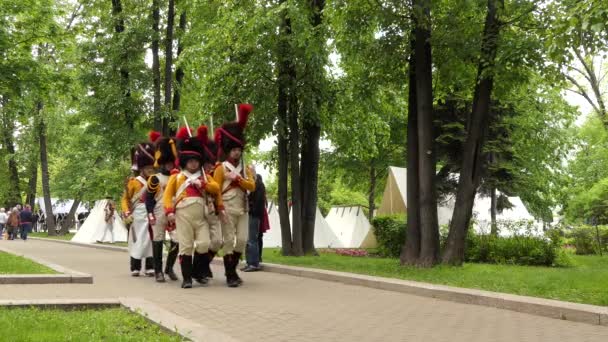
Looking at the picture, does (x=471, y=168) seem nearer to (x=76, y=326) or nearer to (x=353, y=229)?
(x=76, y=326)

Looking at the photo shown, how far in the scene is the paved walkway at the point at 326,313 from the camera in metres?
7.15

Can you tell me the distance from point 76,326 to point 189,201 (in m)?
4.46

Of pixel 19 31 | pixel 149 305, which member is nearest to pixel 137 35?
pixel 19 31

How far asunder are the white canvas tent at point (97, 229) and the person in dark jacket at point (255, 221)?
1782 cm

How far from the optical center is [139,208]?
45.5 feet

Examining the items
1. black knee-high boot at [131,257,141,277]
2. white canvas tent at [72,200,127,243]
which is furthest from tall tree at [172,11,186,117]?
black knee-high boot at [131,257,141,277]

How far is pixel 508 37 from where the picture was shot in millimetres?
14109

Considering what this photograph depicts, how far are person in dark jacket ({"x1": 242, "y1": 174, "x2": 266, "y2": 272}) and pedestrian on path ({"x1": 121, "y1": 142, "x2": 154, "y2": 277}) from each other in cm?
206

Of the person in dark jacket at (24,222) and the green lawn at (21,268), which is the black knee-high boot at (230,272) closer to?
the green lawn at (21,268)

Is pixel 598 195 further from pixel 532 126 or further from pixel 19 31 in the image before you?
pixel 19 31

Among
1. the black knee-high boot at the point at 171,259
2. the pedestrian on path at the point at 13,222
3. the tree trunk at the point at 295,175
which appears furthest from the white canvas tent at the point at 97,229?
the black knee-high boot at the point at 171,259

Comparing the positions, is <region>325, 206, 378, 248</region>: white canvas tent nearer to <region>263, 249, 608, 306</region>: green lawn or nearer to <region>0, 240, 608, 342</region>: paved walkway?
<region>263, 249, 608, 306</region>: green lawn

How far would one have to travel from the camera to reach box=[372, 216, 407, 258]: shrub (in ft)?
68.2

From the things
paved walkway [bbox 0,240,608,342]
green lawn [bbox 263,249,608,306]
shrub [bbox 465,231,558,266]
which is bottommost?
paved walkway [bbox 0,240,608,342]
